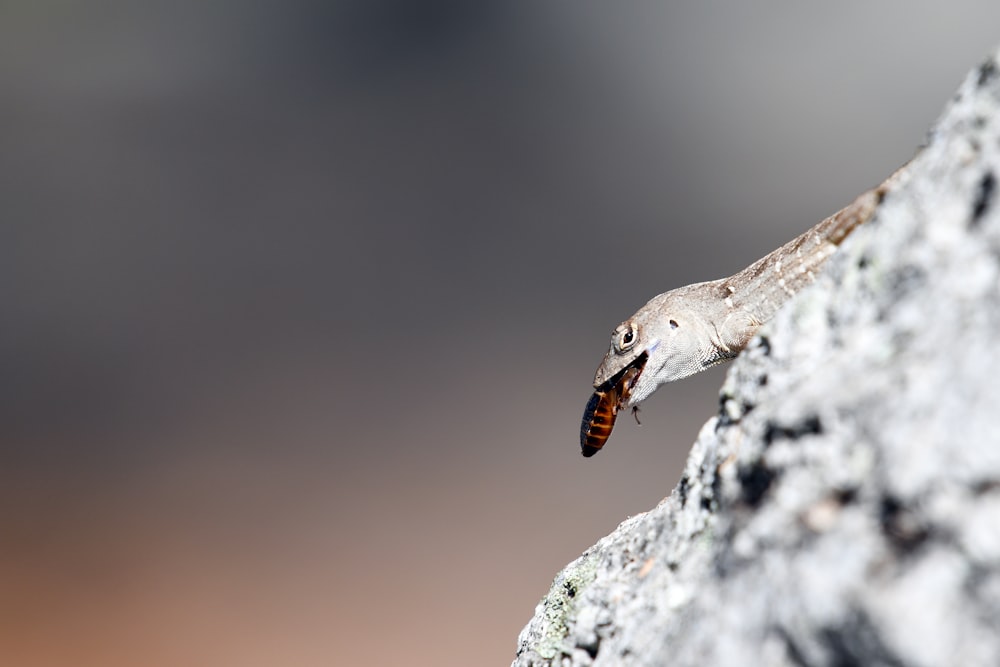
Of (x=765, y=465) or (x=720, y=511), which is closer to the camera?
(x=765, y=465)

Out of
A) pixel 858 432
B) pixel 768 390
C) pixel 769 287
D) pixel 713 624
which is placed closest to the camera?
pixel 858 432

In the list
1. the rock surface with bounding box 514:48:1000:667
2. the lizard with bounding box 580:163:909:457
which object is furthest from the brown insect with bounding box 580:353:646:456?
the rock surface with bounding box 514:48:1000:667

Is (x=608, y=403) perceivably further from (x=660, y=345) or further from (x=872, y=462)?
(x=872, y=462)

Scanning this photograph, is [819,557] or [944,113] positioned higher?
[944,113]

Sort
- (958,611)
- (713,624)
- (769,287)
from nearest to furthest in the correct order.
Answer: (958,611), (713,624), (769,287)

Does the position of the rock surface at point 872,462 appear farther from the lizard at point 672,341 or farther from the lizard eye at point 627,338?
the lizard eye at point 627,338

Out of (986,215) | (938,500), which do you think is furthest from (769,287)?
(938,500)

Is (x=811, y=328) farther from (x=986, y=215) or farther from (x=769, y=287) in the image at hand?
(x=769, y=287)

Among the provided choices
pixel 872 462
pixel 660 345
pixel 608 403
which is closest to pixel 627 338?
pixel 660 345
